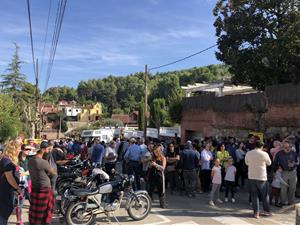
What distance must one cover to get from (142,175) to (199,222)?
426cm

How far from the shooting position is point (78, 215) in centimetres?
933

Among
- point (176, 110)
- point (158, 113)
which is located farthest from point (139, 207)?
point (158, 113)

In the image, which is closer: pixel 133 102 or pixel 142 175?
pixel 142 175

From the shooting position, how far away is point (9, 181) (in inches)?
269

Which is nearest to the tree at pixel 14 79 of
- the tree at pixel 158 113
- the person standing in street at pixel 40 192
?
the tree at pixel 158 113

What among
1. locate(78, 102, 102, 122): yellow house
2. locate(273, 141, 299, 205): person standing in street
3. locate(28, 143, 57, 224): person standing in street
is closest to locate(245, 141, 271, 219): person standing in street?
locate(273, 141, 299, 205): person standing in street

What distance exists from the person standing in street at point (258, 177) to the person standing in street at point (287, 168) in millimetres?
1277

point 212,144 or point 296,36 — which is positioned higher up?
point 296,36

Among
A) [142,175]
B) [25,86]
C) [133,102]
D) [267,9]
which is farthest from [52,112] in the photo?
[142,175]

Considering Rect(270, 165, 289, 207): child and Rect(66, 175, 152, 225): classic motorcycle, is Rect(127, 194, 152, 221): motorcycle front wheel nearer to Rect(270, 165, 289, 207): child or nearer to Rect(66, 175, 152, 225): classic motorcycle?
Rect(66, 175, 152, 225): classic motorcycle

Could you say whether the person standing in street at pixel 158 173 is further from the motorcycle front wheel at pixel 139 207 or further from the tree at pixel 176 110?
the tree at pixel 176 110

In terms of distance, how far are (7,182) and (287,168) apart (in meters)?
7.45

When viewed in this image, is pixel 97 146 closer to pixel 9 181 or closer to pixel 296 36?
pixel 9 181

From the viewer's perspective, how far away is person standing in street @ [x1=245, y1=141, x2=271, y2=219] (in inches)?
409
